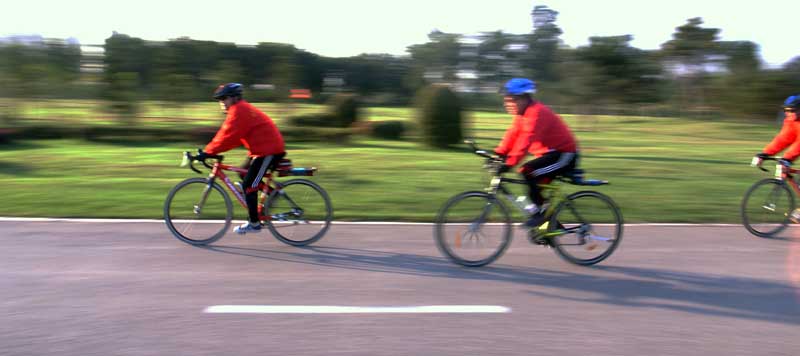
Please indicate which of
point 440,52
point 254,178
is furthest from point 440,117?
point 440,52

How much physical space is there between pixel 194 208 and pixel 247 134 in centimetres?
106

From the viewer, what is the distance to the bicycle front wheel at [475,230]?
5852 mm

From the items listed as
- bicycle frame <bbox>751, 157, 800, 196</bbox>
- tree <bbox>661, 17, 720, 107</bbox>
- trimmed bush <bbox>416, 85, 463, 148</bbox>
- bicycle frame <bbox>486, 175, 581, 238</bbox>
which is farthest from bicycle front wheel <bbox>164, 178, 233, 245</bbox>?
tree <bbox>661, 17, 720, 107</bbox>

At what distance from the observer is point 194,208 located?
677cm

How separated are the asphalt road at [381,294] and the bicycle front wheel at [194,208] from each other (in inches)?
6.1

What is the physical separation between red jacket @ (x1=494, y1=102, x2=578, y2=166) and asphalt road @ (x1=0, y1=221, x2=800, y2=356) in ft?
3.57

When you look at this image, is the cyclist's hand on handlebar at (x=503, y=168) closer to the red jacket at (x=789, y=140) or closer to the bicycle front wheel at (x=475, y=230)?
the bicycle front wheel at (x=475, y=230)

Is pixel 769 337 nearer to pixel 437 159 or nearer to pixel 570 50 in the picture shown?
pixel 437 159

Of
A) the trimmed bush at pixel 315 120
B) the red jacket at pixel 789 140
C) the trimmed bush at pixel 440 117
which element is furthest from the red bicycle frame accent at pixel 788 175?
the trimmed bush at pixel 315 120

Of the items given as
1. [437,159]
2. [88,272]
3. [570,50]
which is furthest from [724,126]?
[88,272]

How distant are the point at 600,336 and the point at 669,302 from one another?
1059mm

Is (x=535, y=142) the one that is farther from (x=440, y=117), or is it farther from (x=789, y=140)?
(x=440, y=117)

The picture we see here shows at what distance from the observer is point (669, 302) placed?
4922mm

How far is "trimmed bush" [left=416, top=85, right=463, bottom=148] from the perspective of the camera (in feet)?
57.8
